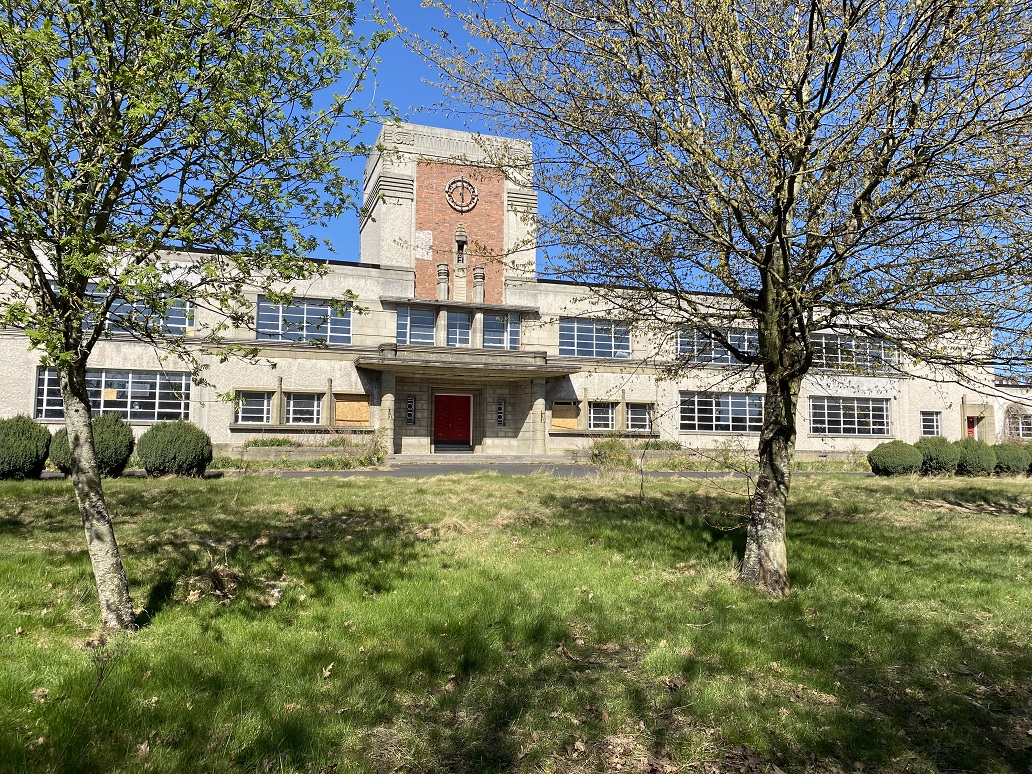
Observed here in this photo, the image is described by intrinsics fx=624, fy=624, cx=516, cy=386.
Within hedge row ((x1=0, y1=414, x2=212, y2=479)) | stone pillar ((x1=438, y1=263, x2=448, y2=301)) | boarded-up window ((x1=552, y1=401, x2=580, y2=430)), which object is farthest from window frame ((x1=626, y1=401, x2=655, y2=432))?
hedge row ((x1=0, y1=414, x2=212, y2=479))

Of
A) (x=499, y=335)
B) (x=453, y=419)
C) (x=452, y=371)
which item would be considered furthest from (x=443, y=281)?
(x=453, y=419)

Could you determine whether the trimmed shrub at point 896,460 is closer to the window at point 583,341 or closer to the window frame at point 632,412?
A: the window frame at point 632,412

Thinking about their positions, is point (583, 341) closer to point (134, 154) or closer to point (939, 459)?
point (939, 459)

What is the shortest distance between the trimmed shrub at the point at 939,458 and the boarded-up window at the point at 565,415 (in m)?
13.0

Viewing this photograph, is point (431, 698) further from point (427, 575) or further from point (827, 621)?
point (827, 621)

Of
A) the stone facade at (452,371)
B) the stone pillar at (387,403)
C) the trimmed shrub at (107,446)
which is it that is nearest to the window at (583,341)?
the stone facade at (452,371)

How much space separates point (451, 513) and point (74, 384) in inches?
254

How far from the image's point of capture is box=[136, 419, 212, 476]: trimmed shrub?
14805 mm

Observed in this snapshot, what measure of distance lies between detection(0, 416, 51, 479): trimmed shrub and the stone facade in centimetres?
876

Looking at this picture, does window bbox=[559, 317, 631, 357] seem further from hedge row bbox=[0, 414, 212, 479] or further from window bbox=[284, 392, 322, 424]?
hedge row bbox=[0, 414, 212, 479]

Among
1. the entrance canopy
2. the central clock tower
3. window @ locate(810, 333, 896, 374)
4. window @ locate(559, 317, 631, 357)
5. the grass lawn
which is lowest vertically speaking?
the grass lawn

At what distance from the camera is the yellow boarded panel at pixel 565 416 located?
2794cm

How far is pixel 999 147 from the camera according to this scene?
5.15m

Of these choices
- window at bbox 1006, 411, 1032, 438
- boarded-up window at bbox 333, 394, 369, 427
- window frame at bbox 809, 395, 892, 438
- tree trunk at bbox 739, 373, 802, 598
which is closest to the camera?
tree trunk at bbox 739, 373, 802, 598
